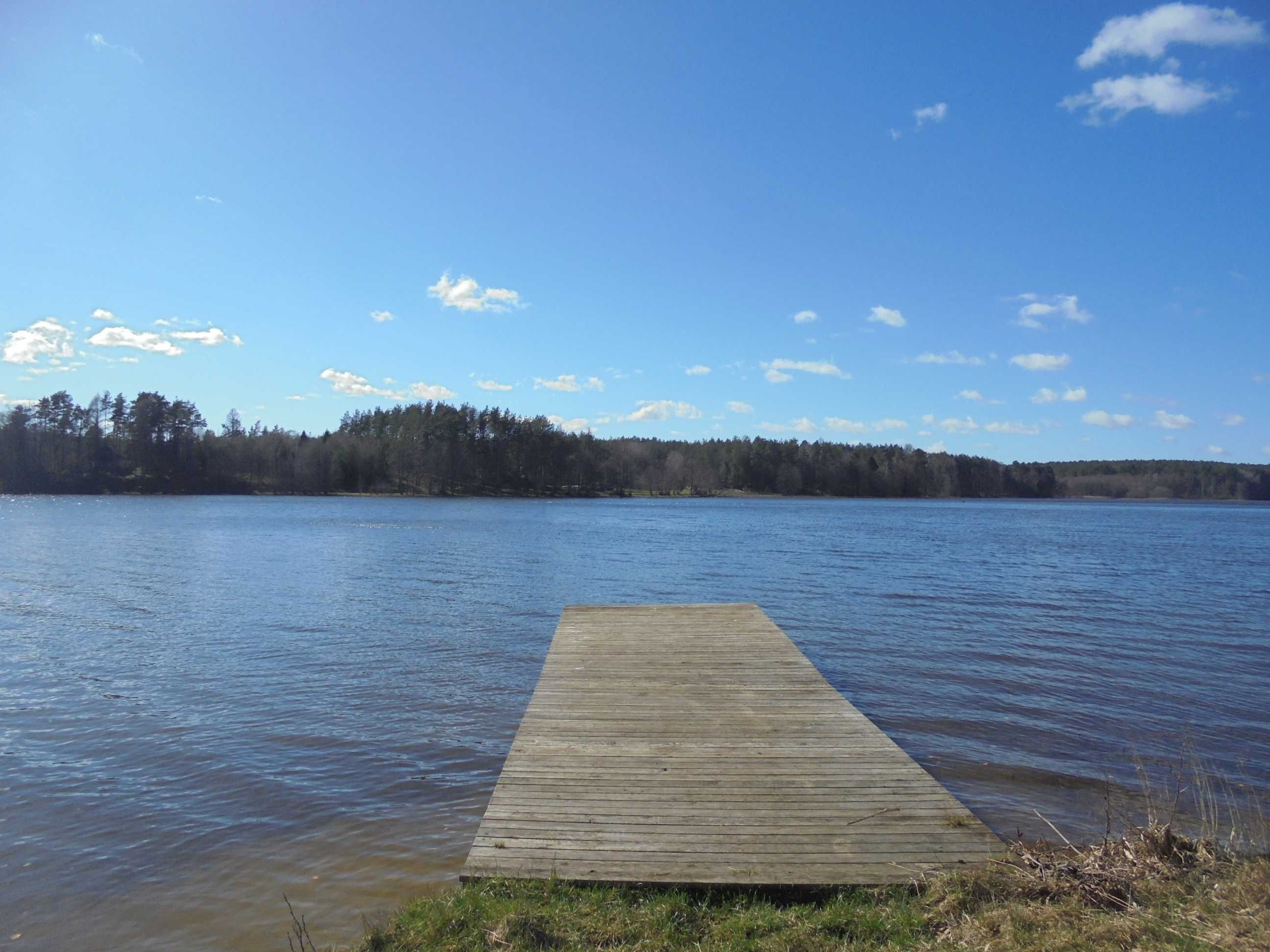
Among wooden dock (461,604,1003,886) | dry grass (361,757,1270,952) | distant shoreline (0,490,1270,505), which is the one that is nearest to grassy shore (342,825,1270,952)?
dry grass (361,757,1270,952)

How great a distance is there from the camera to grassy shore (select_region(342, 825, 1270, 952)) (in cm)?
361

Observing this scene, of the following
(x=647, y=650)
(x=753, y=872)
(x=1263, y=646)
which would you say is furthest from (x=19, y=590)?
(x=1263, y=646)

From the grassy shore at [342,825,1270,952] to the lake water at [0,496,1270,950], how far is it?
120cm

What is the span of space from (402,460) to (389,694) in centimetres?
8155

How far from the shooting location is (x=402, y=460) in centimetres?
8812

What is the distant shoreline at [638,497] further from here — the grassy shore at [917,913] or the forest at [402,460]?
the grassy shore at [917,913]

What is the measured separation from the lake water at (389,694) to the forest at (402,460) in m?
60.1

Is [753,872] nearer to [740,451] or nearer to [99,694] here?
Answer: [99,694]

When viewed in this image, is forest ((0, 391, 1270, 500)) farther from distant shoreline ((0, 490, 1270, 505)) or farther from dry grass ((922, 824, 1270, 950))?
dry grass ((922, 824, 1270, 950))

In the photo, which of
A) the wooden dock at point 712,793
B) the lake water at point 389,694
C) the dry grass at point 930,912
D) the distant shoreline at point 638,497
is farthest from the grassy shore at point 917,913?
the distant shoreline at point 638,497

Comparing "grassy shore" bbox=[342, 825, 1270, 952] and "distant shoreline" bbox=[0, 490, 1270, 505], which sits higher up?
"distant shoreline" bbox=[0, 490, 1270, 505]

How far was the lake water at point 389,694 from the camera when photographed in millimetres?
5535

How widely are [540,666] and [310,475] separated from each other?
86.2 metres

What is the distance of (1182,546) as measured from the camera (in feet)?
128
